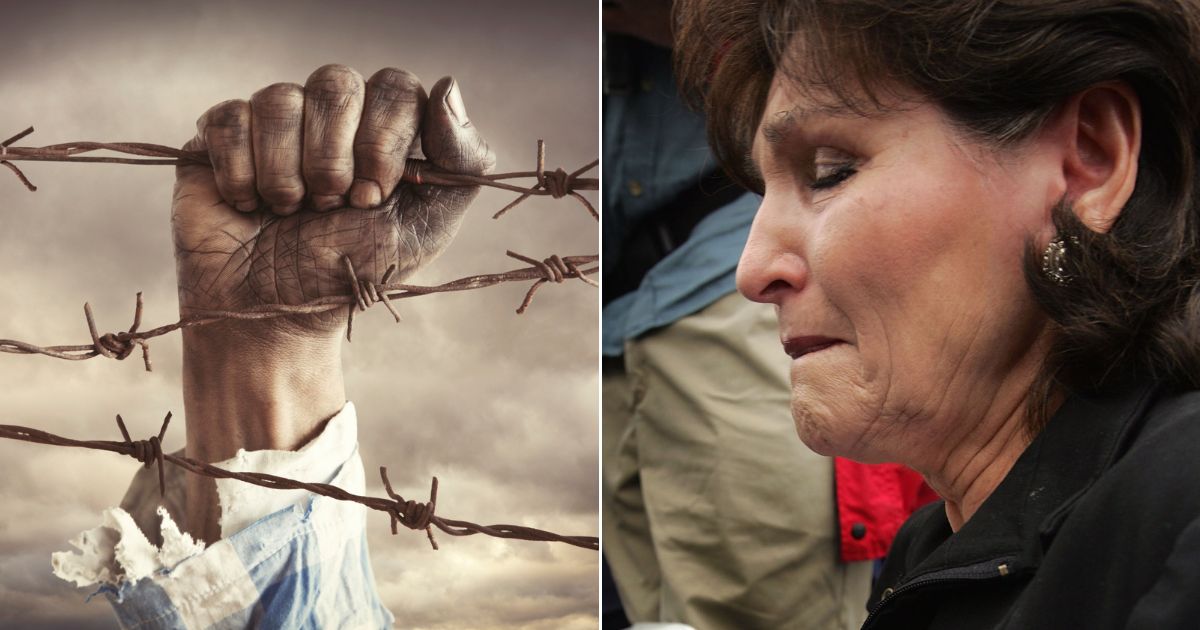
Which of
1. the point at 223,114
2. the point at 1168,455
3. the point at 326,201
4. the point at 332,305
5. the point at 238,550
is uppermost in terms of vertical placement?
the point at 223,114

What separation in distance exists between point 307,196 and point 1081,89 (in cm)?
101

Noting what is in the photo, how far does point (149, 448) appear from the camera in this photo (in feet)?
5.20

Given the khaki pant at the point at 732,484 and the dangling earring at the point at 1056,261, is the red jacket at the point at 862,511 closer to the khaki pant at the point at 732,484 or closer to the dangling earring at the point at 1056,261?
the khaki pant at the point at 732,484

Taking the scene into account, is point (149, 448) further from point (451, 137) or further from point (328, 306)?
A: point (451, 137)

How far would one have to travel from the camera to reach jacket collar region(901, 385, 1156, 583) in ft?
2.78

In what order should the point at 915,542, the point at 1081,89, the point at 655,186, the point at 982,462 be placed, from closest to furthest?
1. the point at 1081,89
2. the point at 982,462
3. the point at 915,542
4. the point at 655,186

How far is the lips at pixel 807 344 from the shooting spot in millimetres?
992

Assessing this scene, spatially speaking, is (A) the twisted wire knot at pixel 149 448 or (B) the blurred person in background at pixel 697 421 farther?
(B) the blurred person in background at pixel 697 421

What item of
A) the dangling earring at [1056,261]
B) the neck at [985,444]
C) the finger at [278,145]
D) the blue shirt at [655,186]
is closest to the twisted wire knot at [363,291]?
the finger at [278,145]

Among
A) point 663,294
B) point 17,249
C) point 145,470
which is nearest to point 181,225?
point 17,249

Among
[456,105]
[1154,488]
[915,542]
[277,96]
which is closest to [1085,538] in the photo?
[1154,488]

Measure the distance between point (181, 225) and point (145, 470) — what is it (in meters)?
0.32

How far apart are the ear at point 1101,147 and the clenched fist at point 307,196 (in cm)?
88

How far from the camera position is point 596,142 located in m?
1.66
